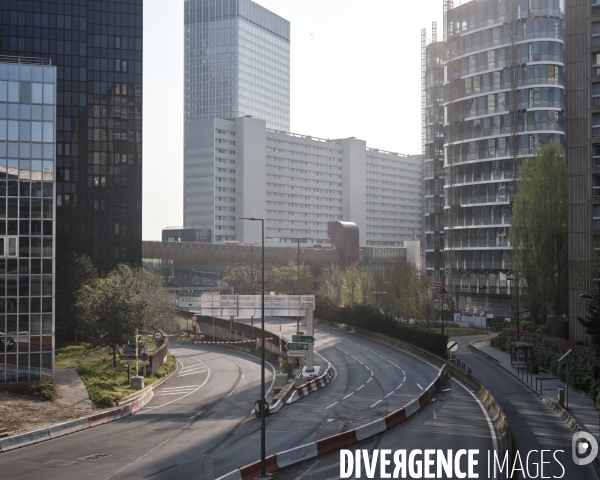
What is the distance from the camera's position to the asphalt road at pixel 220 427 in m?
32.7

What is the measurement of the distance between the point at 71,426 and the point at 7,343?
14.5 m

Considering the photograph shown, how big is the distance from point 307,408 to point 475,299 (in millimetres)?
73385

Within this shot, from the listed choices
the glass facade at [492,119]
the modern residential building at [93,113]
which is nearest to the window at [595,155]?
the glass facade at [492,119]

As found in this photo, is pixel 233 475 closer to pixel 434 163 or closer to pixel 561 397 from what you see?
pixel 561 397

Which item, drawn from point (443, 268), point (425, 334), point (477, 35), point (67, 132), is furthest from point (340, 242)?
point (425, 334)

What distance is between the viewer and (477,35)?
118250 mm

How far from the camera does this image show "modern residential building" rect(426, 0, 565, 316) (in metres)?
111

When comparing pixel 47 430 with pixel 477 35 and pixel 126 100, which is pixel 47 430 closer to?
pixel 126 100

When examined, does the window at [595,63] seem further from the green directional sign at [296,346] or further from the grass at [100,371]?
the grass at [100,371]

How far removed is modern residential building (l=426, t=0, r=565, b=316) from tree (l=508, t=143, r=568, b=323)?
23.0 metres

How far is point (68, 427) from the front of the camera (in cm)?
4112

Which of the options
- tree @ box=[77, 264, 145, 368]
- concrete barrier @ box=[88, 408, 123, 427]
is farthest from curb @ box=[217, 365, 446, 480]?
tree @ box=[77, 264, 145, 368]

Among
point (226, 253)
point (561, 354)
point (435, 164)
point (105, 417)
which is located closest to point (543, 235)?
point (561, 354)

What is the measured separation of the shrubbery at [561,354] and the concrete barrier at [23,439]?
29.9 meters
